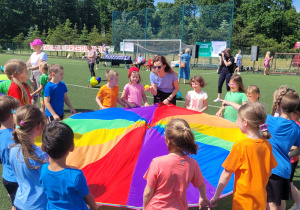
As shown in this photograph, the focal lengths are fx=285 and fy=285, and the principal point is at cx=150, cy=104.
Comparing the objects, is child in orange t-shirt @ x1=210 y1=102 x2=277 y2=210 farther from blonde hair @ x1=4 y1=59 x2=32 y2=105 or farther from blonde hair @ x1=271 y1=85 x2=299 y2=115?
blonde hair @ x1=4 y1=59 x2=32 y2=105

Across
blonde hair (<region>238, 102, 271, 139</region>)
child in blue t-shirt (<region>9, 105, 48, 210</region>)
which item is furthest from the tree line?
child in blue t-shirt (<region>9, 105, 48, 210</region>)

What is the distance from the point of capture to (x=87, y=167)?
123 inches

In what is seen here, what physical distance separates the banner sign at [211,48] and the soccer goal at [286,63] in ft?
17.6

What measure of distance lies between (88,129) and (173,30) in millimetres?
22145

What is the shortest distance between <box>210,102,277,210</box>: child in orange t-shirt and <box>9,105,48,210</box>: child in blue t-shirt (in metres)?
1.39

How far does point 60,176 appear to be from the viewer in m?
1.94

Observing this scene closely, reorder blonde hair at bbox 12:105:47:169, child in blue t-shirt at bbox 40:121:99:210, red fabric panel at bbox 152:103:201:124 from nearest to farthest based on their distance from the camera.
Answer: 1. child in blue t-shirt at bbox 40:121:99:210
2. blonde hair at bbox 12:105:47:169
3. red fabric panel at bbox 152:103:201:124

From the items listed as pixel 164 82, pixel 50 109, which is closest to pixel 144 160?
pixel 50 109

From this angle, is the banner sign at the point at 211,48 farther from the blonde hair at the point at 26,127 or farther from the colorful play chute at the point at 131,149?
the blonde hair at the point at 26,127

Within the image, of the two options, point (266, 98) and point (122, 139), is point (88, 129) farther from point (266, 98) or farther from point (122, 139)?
point (266, 98)

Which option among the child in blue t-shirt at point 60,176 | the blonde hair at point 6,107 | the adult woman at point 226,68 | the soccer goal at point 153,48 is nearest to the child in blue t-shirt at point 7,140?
the blonde hair at point 6,107

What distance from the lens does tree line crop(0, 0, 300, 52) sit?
24.1 m

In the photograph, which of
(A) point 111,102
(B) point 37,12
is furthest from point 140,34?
(B) point 37,12

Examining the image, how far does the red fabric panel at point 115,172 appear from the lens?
2906 mm
